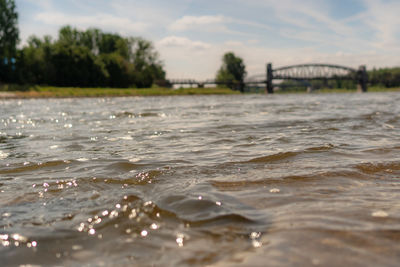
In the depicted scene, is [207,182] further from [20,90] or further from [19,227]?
[20,90]

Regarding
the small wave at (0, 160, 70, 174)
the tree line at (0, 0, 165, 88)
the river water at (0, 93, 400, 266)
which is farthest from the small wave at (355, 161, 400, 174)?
the tree line at (0, 0, 165, 88)

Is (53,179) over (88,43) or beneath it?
beneath

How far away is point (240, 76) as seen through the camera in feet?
426

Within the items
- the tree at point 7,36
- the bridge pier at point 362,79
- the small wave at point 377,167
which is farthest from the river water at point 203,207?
the bridge pier at point 362,79

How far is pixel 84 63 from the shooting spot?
206ft

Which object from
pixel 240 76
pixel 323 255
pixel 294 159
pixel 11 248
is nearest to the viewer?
pixel 323 255

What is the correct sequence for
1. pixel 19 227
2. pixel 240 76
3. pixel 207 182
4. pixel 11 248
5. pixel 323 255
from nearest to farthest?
1. pixel 323 255
2. pixel 11 248
3. pixel 19 227
4. pixel 207 182
5. pixel 240 76

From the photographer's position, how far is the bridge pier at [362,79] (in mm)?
115938

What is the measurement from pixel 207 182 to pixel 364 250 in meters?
1.71

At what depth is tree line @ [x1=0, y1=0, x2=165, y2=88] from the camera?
51.5 meters

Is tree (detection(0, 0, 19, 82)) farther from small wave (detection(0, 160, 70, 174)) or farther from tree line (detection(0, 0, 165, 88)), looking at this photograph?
small wave (detection(0, 160, 70, 174))

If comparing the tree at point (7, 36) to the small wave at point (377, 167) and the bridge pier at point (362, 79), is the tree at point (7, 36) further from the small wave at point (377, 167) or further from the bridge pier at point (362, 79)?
the bridge pier at point (362, 79)

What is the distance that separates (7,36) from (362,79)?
352 ft

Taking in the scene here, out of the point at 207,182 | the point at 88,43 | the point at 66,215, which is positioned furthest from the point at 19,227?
the point at 88,43
